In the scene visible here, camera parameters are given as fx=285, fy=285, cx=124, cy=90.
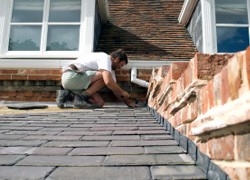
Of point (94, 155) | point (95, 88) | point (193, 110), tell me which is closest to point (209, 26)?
point (95, 88)

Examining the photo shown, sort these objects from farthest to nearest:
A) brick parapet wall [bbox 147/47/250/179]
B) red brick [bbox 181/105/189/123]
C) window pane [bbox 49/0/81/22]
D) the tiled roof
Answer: the tiled roof, window pane [bbox 49/0/81/22], red brick [bbox 181/105/189/123], brick parapet wall [bbox 147/47/250/179]

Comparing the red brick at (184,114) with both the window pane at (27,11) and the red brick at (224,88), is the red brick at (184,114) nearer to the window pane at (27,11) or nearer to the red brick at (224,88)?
the red brick at (224,88)

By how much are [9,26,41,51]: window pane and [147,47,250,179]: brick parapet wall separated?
4.50m

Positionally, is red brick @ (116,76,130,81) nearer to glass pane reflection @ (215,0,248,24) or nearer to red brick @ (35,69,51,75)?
red brick @ (35,69,51,75)

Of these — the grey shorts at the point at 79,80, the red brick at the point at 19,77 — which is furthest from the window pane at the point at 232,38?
the red brick at the point at 19,77

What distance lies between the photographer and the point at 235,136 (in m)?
0.90

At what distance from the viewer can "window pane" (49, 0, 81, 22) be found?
5.58 metres

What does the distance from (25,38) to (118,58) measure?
7.08 feet

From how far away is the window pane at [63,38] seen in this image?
5.41 meters

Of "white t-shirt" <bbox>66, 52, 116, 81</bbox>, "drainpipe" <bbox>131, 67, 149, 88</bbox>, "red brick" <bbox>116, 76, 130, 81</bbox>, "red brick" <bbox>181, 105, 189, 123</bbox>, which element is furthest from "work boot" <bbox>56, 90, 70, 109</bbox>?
"red brick" <bbox>181, 105, 189, 123</bbox>

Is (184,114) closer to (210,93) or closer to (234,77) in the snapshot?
(210,93)

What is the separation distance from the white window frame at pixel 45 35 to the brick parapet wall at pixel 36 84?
38 cm

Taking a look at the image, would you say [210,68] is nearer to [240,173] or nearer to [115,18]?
[240,173]

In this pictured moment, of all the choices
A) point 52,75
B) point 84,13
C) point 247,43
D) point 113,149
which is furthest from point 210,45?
point 113,149
